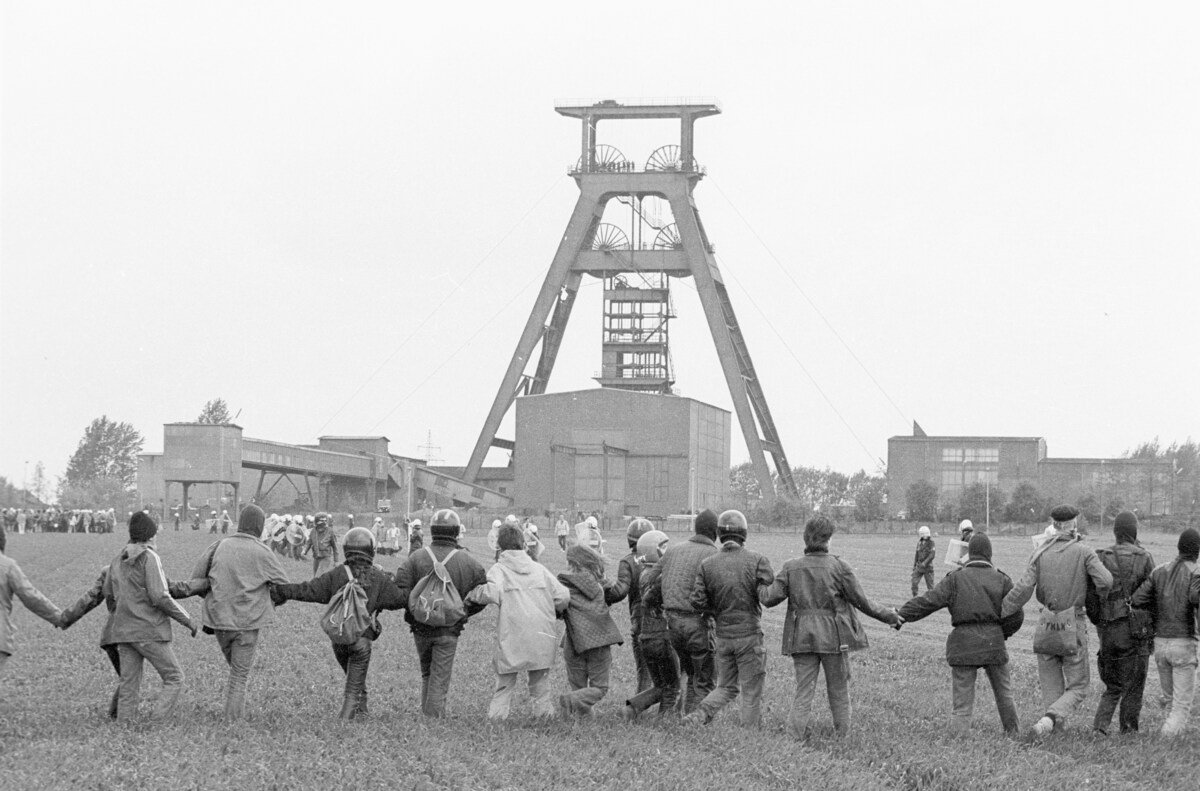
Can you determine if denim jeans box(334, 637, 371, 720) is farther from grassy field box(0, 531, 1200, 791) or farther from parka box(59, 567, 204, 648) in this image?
parka box(59, 567, 204, 648)

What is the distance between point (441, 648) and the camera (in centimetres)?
1267

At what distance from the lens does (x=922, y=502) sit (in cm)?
9650

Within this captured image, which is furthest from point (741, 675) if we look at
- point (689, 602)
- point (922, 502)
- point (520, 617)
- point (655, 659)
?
point (922, 502)

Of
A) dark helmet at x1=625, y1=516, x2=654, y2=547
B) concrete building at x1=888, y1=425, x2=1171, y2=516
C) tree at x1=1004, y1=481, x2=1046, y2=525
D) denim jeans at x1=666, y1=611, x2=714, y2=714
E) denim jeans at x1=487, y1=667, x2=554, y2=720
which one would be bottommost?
denim jeans at x1=487, y1=667, x2=554, y2=720

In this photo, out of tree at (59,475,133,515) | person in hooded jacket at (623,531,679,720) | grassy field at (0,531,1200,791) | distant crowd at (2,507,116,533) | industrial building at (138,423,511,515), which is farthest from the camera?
tree at (59,475,133,515)

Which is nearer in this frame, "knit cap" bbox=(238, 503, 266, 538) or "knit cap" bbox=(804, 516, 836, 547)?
"knit cap" bbox=(804, 516, 836, 547)

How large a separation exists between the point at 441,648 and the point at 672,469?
82.1 meters

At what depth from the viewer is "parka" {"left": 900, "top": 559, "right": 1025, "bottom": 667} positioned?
12.6 meters

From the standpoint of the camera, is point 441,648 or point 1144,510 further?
point 1144,510

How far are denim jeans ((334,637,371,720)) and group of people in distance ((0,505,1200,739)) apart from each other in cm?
2

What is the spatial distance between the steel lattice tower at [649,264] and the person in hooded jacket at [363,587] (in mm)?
79551

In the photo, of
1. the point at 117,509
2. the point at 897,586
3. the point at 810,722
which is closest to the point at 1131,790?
the point at 810,722

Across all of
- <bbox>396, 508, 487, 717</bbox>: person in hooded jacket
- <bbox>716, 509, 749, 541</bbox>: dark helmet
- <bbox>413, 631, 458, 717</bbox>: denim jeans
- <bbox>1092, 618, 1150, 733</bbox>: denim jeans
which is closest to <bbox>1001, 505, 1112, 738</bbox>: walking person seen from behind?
<bbox>1092, 618, 1150, 733</bbox>: denim jeans

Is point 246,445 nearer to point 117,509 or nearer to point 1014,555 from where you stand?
point 117,509
